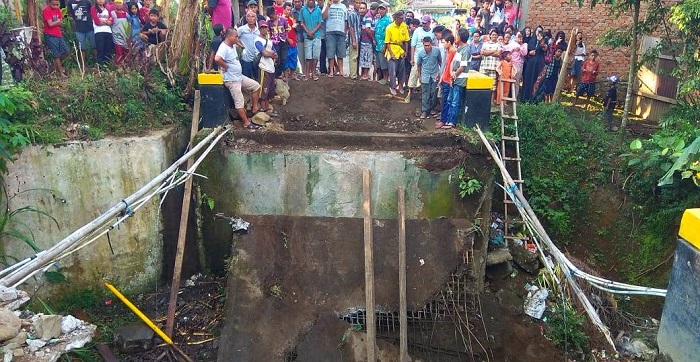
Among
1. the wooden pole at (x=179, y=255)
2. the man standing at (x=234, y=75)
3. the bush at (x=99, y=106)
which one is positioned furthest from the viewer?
the man standing at (x=234, y=75)

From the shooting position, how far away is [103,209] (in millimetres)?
6758

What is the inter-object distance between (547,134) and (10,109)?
748cm

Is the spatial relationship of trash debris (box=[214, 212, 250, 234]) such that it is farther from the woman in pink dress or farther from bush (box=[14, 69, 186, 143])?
the woman in pink dress

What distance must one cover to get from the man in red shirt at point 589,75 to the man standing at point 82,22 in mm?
9241

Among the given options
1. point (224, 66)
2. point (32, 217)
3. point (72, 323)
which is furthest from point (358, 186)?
point (32, 217)

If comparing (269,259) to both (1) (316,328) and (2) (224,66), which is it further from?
(2) (224,66)

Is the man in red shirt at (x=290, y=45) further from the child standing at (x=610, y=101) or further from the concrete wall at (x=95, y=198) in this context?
the child standing at (x=610, y=101)

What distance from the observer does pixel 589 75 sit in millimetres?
10430

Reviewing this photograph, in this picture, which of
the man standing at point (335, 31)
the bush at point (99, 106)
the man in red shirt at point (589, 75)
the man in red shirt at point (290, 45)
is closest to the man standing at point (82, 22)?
the bush at point (99, 106)

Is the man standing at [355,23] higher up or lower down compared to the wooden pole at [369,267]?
higher up

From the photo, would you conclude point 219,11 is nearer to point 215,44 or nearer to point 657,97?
point 215,44

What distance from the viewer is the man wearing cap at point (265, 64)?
25.3 ft

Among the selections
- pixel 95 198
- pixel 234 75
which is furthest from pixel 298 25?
pixel 95 198

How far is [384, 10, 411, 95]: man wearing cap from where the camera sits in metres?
8.99
